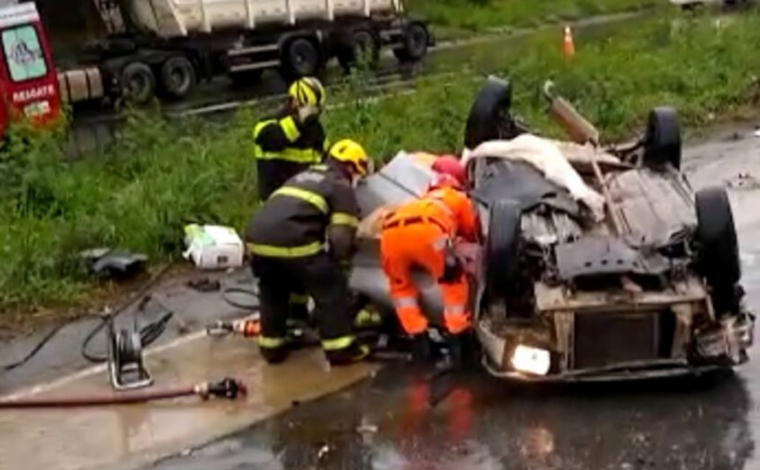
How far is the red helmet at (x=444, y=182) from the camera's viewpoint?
10.8 meters

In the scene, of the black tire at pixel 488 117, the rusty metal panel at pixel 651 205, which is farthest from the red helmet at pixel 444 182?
the rusty metal panel at pixel 651 205

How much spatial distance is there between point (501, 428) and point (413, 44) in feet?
79.3

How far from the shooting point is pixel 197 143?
16219 mm

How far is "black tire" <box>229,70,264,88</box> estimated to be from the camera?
29748 millimetres

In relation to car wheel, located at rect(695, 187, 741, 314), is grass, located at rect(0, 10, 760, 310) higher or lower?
lower

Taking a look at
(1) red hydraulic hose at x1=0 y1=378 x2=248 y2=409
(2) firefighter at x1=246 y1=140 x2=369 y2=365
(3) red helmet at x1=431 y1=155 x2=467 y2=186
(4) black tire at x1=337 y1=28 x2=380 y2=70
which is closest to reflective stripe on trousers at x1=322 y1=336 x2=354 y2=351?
(2) firefighter at x1=246 y1=140 x2=369 y2=365

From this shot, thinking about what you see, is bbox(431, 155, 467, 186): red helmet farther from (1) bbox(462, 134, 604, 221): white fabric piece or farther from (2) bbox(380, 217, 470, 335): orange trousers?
(2) bbox(380, 217, 470, 335): orange trousers

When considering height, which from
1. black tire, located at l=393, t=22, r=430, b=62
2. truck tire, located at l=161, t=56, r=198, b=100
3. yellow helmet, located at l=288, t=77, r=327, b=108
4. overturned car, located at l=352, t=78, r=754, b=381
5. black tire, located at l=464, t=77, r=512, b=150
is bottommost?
black tire, located at l=393, t=22, r=430, b=62

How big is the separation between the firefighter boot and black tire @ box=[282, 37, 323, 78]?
1973cm

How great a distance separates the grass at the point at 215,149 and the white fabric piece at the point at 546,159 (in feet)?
9.83

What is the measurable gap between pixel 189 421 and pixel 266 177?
3.24 metres

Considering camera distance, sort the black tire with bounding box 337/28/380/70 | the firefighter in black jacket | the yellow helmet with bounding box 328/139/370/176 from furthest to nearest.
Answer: the black tire with bounding box 337/28/380/70 < the firefighter in black jacket < the yellow helmet with bounding box 328/139/370/176

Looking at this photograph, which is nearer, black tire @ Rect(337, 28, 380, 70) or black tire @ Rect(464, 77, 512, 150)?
black tire @ Rect(464, 77, 512, 150)

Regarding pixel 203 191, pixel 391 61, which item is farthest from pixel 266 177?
pixel 391 61
